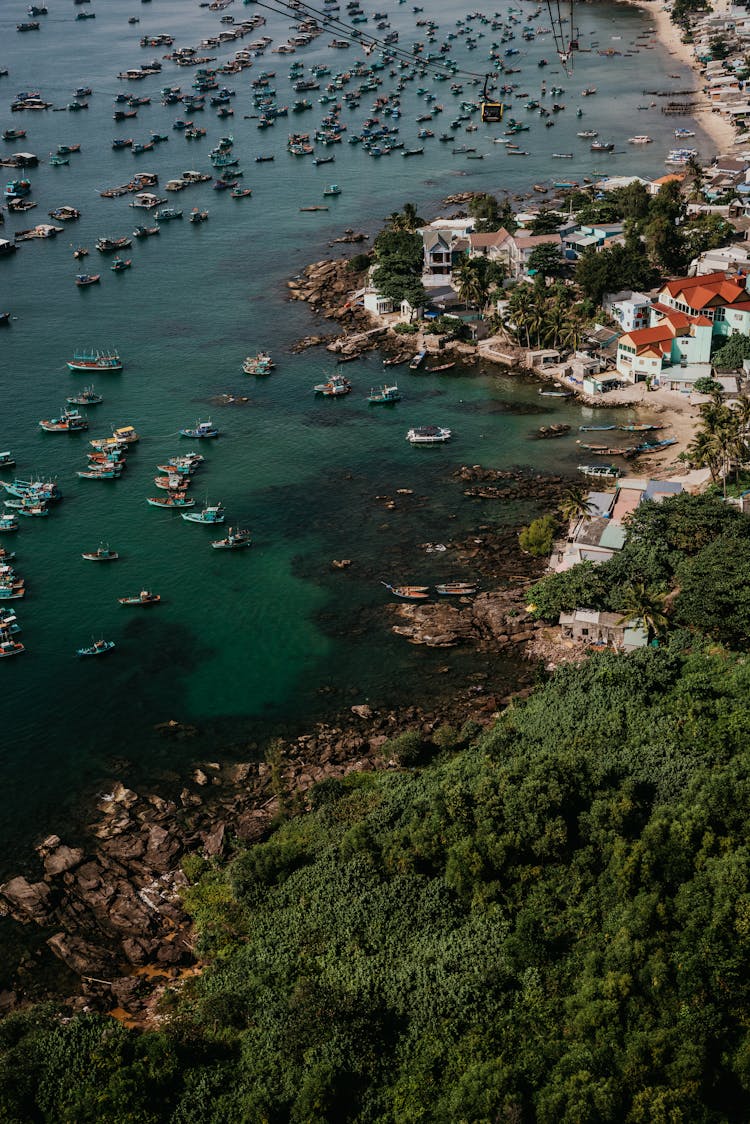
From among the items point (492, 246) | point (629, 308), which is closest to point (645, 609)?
point (629, 308)

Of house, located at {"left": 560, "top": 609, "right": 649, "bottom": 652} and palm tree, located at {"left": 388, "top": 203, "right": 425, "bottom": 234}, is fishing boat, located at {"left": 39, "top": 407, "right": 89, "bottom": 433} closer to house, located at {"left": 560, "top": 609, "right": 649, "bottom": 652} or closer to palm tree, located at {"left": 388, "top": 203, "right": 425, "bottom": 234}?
palm tree, located at {"left": 388, "top": 203, "right": 425, "bottom": 234}

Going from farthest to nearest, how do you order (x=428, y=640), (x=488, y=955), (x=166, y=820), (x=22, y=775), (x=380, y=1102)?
(x=428, y=640) < (x=22, y=775) < (x=166, y=820) < (x=488, y=955) < (x=380, y=1102)

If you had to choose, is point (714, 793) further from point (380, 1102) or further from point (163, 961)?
point (163, 961)

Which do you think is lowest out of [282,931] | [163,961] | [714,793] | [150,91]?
[163,961]

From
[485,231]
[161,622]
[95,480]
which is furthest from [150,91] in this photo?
[161,622]

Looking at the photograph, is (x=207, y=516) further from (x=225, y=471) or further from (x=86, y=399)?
(x=86, y=399)

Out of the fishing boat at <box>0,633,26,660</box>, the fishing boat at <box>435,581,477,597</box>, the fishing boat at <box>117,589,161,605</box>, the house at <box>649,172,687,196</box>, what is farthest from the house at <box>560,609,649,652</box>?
the house at <box>649,172,687,196</box>

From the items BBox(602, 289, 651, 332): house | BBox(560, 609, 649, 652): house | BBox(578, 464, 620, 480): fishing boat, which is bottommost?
BBox(560, 609, 649, 652): house
